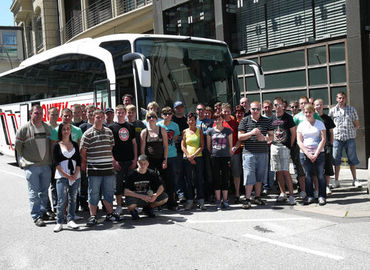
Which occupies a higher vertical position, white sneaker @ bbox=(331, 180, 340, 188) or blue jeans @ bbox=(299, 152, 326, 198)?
blue jeans @ bbox=(299, 152, 326, 198)

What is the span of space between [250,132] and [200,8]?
961cm

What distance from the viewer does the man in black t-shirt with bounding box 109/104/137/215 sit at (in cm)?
707

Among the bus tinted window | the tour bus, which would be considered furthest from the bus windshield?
the bus tinted window

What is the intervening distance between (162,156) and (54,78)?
6.12 metres

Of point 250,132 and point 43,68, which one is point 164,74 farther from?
point 43,68

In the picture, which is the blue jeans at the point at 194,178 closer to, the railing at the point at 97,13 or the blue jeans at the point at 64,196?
the blue jeans at the point at 64,196

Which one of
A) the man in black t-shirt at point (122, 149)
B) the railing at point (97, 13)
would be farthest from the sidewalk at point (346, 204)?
the railing at point (97, 13)

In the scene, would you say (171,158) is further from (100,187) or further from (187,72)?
(187,72)

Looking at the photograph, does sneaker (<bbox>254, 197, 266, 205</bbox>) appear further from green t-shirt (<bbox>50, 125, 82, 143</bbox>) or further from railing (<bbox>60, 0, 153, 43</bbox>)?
railing (<bbox>60, 0, 153, 43</bbox>)

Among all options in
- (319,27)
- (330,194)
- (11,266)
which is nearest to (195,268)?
(11,266)

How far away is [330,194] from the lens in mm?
8203

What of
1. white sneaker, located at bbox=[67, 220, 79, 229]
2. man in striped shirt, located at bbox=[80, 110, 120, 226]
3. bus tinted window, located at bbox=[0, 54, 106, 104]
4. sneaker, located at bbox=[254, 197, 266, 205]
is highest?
bus tinted window, located at bbox=[0, 54, 106, 104]

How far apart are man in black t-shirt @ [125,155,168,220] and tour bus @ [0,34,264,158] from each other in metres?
1.65

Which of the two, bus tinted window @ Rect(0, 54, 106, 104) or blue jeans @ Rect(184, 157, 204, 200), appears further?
bus tinted window @ Rect(0, 54, 106, 104)
